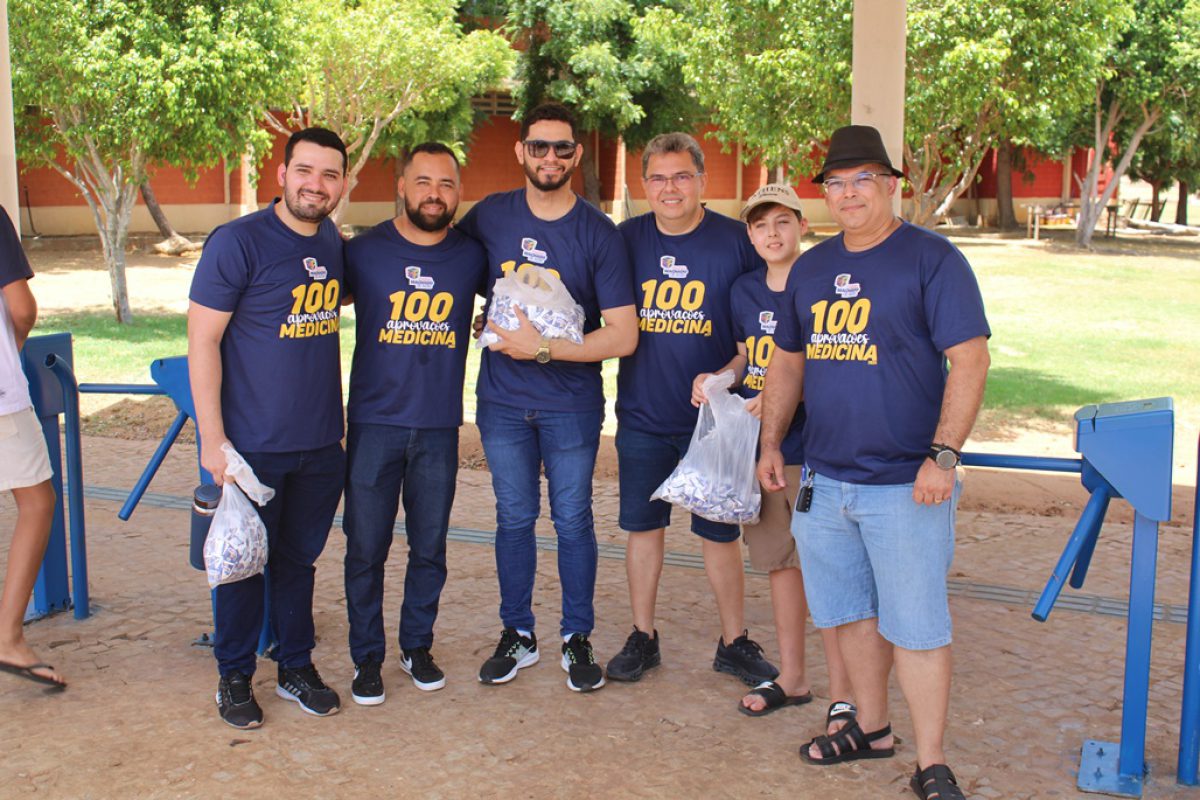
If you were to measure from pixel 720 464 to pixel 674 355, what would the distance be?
1.52 feet

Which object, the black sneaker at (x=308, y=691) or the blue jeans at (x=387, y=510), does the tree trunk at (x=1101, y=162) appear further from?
the black sneaker at (x=308, y=691)

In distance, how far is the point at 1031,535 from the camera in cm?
660

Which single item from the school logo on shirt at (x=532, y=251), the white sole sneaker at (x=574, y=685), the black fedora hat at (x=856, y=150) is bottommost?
the white sole sneaker at (x=574, y=685)

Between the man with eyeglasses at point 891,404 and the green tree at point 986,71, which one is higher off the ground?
the green tree at point 986,71

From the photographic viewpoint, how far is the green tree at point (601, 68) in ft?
83.7

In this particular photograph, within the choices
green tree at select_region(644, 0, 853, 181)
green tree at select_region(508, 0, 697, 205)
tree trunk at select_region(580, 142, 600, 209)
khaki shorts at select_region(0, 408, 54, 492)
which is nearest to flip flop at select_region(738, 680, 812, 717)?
khaki shorts at select_region(0, 408, 54, 492)

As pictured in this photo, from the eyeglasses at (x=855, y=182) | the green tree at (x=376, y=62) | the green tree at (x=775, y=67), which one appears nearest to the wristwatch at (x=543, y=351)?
the eyeglasses at (x=855, y=182)

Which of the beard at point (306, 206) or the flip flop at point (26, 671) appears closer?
the beard at point (306, 206)

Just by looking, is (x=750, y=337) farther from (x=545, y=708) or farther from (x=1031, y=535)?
(x=1031, y=535)

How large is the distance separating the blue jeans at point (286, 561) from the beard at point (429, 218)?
800 millimetres

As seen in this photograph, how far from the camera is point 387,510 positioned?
4.32 meters

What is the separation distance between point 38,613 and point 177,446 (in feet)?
11.6

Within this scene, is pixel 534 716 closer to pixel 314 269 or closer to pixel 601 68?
pixel 314 269

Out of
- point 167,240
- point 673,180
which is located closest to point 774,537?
point 673,180
